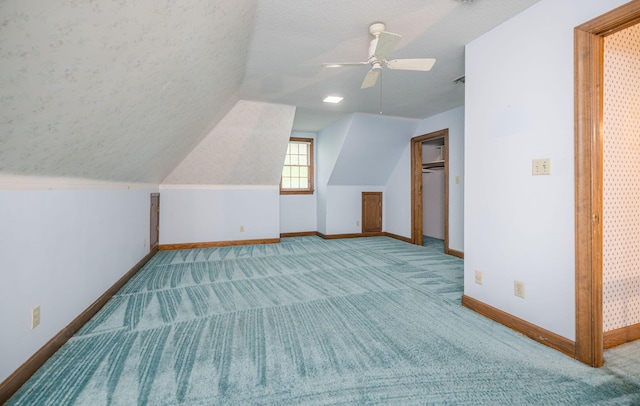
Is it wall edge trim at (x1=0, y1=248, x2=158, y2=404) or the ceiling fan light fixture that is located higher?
the ceiling fan light fixture

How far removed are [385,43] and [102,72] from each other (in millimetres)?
1771

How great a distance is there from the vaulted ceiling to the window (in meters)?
2.54

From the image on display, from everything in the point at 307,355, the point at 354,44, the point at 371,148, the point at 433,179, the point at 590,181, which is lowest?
the point at 307,355

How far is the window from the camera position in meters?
6.45

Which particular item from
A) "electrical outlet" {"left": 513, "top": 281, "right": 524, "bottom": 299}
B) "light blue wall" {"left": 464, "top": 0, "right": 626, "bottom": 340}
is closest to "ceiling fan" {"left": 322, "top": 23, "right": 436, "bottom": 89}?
"light blue wall" {"left": 464, "top": 0, "right": 626, "bottom": 340}

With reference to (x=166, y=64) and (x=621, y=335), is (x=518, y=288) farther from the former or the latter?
(x=166, y=64)

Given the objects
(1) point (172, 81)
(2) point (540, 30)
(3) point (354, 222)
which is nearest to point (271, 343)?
(1) point (172, 81)

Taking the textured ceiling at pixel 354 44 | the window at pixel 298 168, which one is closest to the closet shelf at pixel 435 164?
the textured ceiling at pixel 354 44

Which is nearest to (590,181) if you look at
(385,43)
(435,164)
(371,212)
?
(385,43)

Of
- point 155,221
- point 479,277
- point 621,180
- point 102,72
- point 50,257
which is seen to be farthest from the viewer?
point 155,221

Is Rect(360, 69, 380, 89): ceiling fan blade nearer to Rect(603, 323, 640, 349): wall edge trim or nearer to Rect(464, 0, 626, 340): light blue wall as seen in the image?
Rect(464, 0, 626, 340): light blue wall

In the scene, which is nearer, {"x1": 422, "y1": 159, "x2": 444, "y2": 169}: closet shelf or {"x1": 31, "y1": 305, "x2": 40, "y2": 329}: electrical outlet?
{"x1": 31, "y1": 305, "x2": 40, "y2": 329}: electrical outlet

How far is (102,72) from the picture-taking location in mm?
1419

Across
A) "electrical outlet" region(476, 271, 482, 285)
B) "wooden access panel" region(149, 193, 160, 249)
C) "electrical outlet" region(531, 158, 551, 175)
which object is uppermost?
"electrical outlet" region(531, 158, 551, 175)
